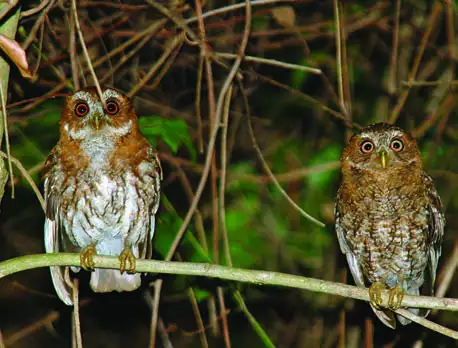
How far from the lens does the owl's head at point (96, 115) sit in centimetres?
355

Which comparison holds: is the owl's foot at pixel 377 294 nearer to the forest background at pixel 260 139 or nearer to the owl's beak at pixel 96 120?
the forest background at pixel 260 139

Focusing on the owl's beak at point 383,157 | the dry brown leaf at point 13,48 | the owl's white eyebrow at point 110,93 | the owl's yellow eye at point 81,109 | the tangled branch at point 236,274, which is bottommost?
the tangled branch at point 236,274

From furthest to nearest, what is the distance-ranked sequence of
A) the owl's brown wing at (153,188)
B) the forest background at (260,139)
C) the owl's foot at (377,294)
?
the forest background at (260,139) < the owl's brown wing at (153,188) < the owl's foot at (377,294)

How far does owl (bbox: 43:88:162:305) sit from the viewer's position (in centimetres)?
359

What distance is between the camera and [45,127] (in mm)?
3920

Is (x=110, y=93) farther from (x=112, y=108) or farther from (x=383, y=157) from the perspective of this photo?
(x=383, y=157)

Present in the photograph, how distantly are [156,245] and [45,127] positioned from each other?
85 centimetres

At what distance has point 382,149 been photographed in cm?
385

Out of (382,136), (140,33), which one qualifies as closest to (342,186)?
(382,136)

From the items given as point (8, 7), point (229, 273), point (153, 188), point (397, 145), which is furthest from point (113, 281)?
point (8, 7)

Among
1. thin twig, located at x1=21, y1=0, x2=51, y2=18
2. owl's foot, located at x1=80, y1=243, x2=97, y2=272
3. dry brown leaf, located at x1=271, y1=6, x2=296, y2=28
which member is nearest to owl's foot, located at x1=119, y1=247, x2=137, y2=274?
owl's foot, located at x1=80, y1=243, x2=97, y2=272

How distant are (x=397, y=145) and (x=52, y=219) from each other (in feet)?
5.89

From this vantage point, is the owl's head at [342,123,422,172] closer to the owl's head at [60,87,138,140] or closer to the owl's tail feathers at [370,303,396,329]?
the owl's tail feathers at [370,303,396,329]

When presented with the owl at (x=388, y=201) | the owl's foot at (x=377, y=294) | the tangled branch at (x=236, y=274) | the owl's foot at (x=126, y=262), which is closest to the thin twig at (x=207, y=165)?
the owl's foot at (x=126, y=262)
